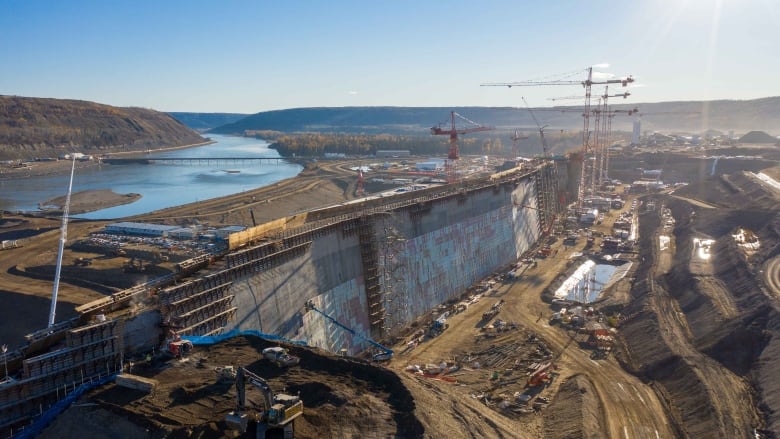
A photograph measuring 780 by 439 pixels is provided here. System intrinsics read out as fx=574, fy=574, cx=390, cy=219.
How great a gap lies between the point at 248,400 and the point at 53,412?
555 centimetres

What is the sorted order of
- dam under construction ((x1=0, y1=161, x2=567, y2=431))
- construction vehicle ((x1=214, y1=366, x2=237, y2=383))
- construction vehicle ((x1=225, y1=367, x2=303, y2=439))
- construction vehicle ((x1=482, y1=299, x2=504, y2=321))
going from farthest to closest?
construction vehicle ((x1=482, y1=299, x2=504, y2=321)), dam under construction ((x1=0, y1=161, x2=567, y2=431)), construction vehicle ((x1=214, y1=366, x2=237, y2=383)), construction vehicle ((x1=225, y1=367, x2=303, y2=439))

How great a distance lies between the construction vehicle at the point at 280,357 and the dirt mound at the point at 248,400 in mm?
225

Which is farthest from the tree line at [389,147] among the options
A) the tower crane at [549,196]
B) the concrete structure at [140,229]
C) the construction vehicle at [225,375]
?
the construction vehicle at [225,375]

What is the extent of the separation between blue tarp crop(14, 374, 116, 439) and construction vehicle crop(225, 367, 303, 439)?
5230mm

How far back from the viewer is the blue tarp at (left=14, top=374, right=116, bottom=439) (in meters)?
16.2

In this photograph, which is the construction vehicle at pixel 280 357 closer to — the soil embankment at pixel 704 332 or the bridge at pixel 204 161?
the soil embankment at pixel 704 332

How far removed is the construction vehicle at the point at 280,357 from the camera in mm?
20734

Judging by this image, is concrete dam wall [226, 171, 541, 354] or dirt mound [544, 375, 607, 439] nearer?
dirt mound [544, 375, 607, 439]

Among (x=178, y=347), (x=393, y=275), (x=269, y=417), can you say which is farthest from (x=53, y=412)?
(x=393, y=275)

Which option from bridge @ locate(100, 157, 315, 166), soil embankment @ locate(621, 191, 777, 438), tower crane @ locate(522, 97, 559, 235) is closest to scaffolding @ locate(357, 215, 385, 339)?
soil embankment @ locate(621, 191, 777, 438)

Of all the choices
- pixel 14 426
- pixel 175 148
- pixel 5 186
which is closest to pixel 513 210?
pixel 14 426

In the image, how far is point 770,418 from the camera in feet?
76.8

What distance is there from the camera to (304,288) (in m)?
30.5

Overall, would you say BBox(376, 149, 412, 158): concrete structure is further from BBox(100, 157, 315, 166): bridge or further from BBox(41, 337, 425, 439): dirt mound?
BBox(41, 337, 425, 439): dirt mound
